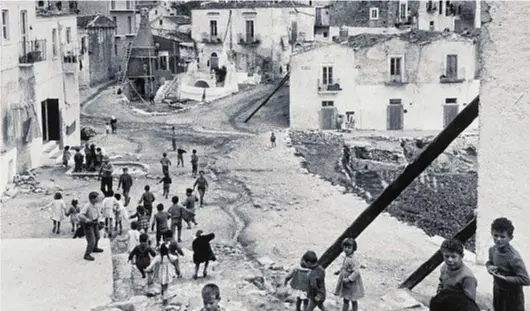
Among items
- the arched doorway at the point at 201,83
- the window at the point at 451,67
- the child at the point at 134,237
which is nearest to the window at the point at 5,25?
the child at the point at 134,237

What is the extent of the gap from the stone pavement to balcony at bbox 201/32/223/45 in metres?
42.2

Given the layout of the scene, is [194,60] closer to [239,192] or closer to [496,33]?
[239,192]

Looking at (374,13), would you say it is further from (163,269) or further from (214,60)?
(163,269)

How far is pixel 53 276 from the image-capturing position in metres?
14.6

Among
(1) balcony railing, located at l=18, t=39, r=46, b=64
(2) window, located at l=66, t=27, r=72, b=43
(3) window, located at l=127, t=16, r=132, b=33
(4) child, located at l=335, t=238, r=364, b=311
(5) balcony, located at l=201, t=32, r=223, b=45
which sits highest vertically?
(3) window, located at l=127, t=16, r=132, b=33

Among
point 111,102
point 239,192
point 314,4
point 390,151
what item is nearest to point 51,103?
point 239,192

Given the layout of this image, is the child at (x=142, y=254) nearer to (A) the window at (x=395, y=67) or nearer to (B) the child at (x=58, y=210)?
(B) the child at (x=58, y=210)

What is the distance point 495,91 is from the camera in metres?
8.22

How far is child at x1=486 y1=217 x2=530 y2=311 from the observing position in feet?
24.2

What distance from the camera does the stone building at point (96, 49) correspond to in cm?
5719

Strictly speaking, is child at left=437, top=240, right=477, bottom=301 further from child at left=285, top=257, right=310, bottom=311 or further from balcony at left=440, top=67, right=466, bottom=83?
balcony at left=440, top=67, right=466, bottom=83

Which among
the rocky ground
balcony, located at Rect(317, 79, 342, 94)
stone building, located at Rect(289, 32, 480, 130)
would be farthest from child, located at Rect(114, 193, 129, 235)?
balcony, located at Rect(317, 79, 342, 94)

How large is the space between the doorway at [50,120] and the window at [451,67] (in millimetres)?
19845

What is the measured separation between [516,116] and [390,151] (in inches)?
1160
